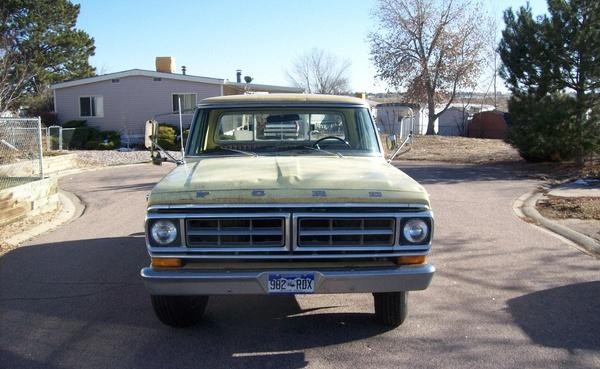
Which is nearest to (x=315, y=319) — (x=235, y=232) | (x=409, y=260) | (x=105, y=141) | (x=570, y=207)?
(x=409, y=260)

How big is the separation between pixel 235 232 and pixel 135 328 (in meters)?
1.47

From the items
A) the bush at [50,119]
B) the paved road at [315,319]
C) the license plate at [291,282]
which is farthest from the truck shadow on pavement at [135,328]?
the bush at [50,119]

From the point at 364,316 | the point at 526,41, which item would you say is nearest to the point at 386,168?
the point at 364,316

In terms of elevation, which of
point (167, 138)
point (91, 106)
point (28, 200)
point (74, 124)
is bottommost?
point (28, 200)

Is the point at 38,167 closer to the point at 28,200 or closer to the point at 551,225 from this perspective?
the point at 28,200

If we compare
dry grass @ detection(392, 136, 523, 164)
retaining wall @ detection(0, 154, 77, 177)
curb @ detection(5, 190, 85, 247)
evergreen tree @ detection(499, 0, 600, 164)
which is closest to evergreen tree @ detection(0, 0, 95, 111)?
retaining wall @ detection(0, 154, 77, 177)

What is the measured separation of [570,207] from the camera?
1063cm

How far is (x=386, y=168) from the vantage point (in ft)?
16.9

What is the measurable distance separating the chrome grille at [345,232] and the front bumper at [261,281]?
19cm

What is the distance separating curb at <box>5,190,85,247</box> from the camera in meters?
8.74

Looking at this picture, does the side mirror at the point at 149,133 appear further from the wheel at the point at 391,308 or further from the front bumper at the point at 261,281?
the wheel at the point at 391,308

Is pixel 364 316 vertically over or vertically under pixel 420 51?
under

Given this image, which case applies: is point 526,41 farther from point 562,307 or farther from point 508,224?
point 562,307

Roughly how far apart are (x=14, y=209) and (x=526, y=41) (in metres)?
14.2
